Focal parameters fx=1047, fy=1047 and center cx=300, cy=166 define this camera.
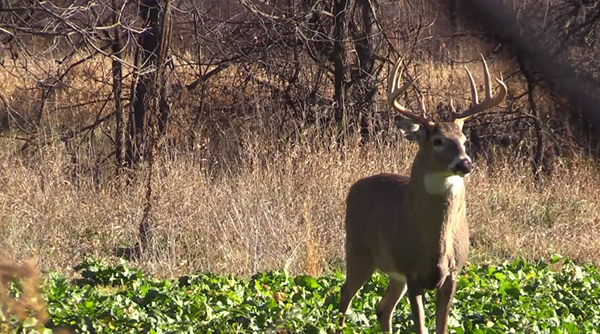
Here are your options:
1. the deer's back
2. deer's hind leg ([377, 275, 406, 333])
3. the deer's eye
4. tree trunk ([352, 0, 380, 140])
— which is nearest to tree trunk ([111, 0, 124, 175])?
tree trunk ([352, 0, 380, 140])

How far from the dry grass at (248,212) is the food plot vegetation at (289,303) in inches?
44.1

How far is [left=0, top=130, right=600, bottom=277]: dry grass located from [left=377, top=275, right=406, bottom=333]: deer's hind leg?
215 cm

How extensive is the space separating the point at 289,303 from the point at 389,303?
0.58m

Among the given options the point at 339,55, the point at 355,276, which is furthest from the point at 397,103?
the point at 339,55

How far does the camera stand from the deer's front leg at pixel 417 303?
5.60 meters

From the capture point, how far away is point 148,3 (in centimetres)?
1227

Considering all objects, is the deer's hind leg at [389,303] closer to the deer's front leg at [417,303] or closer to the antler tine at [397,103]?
the deer's front leg at [417,303]

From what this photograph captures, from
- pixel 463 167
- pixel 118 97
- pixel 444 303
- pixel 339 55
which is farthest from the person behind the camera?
pixel 339 55

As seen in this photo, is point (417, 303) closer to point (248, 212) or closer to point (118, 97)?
point (248, 212)

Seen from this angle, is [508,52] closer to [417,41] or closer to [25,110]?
[417,41]

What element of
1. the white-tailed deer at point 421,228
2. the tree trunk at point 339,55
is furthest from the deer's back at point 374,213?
the tree trunk at point 339,55

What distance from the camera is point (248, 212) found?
905 cm

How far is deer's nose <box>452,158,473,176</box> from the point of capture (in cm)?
551

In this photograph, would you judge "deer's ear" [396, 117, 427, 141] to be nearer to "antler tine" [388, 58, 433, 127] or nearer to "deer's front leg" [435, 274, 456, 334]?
"antler tine" [388, 58, 433, 127]
